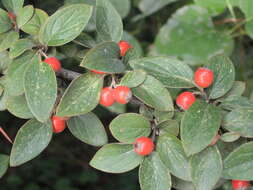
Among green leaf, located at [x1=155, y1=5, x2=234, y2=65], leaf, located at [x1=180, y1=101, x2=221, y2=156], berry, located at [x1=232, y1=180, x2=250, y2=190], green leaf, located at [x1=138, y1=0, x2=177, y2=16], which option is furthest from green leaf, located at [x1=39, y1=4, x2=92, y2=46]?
green leaf, located at [x1=138, y1=0, x2=177, y2=16]

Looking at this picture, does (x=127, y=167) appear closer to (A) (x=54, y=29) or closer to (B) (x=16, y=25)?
(A) (x=54, y=29)

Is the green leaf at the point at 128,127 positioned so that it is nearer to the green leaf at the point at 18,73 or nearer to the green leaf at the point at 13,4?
the green leaf at the point at 18,73

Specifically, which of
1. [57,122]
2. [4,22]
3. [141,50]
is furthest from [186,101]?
[141,50]

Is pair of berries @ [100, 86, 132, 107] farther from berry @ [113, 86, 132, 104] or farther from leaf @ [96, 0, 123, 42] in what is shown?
leaf @ [96, 0, 123, 42]

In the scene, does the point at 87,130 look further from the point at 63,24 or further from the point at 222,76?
the point at 222,76

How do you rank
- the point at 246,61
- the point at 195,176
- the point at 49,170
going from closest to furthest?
1. the point at 195,176
2. the point at 246,61
3. the point at 49,170

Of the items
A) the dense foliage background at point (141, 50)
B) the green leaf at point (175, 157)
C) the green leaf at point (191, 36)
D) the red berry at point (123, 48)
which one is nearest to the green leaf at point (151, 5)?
the dense foliage background at point (141, 50)

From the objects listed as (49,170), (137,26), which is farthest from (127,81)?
(49,170)
